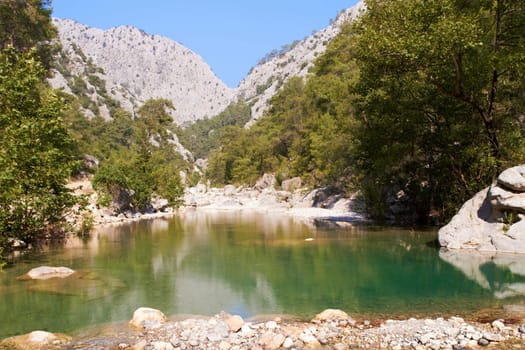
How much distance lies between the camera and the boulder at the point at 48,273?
16.6 meters

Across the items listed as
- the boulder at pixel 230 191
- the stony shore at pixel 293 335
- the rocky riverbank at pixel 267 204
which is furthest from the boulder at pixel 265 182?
the stony shore at pixel 293 335

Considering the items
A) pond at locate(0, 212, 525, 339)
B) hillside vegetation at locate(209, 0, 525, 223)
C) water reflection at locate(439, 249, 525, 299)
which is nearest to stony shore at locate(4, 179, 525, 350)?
pond at locate(0, 212, 525, 339)

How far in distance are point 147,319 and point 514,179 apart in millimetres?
16840

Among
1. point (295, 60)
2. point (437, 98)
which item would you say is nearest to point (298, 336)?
point (437, 98)

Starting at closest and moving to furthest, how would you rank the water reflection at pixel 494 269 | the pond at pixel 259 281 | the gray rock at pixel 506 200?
the pond at pixel 259 281 → the water reflection at pixel 494 269 → the gray rock at pixel 506 200

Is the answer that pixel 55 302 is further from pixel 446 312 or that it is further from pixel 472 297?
pixel 472 297

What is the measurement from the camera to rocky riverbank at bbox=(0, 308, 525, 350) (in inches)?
360

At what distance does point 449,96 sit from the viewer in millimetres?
25656

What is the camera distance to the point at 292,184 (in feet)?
229

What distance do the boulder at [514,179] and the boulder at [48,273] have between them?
19108 millimetres

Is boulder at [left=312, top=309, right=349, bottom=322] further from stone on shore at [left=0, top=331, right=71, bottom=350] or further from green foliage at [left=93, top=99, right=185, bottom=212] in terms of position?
green foliage at [left=93, top=99, right=185, bottom=212]

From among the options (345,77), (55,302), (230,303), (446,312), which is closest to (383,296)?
(446,312)

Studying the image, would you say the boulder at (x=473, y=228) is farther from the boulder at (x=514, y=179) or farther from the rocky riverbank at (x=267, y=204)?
the rocky riverbank at (x=267, y=204)

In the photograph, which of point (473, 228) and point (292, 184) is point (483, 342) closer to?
point (473, 228)
